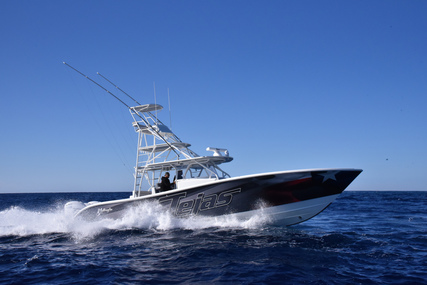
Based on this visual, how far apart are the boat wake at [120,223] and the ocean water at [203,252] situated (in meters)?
0.03

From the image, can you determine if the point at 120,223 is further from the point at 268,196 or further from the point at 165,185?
the point at 268,196

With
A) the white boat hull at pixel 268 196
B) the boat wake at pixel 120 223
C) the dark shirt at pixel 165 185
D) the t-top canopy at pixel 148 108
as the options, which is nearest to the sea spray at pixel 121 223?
the boat wake at pixel 120 223

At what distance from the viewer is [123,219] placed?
11492 millimetres

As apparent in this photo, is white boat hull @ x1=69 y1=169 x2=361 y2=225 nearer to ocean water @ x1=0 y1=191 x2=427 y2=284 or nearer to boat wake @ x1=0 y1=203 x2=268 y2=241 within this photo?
boat wake @ x1=0 y1=203 x2=268 y2=241

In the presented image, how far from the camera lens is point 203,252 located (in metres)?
7.33

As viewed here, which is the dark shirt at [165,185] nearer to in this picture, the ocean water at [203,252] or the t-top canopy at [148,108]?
the ocean water at [203,252]

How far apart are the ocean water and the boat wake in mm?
34

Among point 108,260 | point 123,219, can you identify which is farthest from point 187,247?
point 123,219

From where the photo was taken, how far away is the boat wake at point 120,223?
1023 centimetres

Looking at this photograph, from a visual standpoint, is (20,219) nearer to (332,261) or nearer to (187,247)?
(187,247)

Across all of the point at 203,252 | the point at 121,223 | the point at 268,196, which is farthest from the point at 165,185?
the point at 203,252

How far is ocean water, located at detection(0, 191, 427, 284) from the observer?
5.65m

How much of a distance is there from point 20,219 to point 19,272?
7.69 m

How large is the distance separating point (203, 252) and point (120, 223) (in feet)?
17.2
